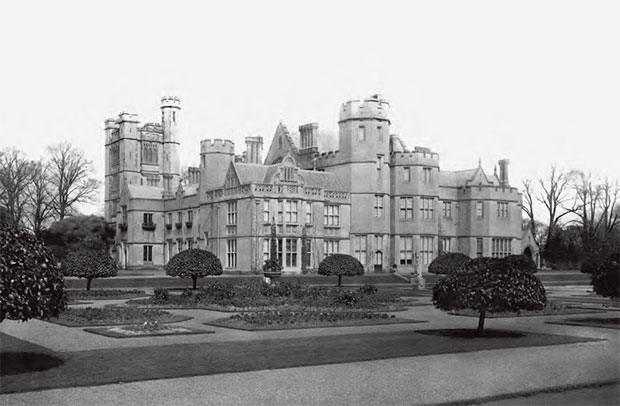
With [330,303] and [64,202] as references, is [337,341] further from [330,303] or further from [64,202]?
[64,202]

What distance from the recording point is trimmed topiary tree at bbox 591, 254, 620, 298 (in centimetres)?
2277

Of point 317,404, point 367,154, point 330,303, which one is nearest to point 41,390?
point 317,404

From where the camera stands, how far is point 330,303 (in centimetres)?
2748

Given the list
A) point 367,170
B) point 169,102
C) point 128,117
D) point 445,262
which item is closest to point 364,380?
point 445,262

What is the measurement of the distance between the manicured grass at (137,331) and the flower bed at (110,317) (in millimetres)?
1224

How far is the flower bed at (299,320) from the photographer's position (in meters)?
19.9

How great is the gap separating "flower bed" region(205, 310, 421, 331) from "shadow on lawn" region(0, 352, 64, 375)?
6.20 meters

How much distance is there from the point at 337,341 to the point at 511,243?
4928 cm

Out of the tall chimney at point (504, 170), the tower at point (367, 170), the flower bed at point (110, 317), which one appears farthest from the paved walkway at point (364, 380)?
the tall chimney at point (504, 170)

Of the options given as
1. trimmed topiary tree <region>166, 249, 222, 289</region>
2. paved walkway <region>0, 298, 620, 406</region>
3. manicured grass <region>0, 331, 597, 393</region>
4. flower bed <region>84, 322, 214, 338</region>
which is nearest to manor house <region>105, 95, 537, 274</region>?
trimmed topiary tree <region>166, 249, 222, 289</region>

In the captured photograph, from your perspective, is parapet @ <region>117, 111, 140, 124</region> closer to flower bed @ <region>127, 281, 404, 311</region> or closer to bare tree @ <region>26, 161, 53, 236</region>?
bare tree @ <region>26, 161, 53, 236</region>

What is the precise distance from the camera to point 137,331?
715 inches

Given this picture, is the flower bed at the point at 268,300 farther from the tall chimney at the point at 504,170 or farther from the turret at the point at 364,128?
the tall chimney at the point at 504,170

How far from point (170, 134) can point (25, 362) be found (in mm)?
76837
